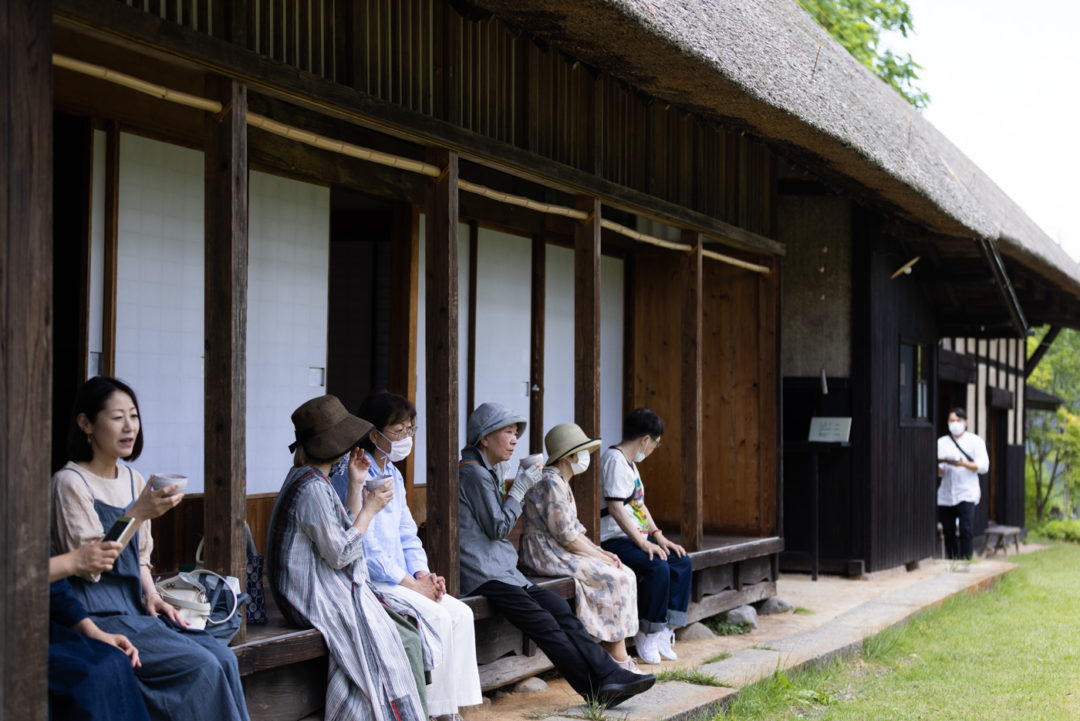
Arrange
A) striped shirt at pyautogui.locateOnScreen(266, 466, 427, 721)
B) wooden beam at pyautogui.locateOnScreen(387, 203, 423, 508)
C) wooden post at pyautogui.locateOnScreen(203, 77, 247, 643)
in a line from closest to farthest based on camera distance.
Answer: wooden post at pyautogui.locateOnScreen(203, 77, 247, 643) < striped shirt at pyautogui.locateOnScreen(266, 466, 427, 721) < wooden beam at pyautogui.locateOnScreen(387, 203, 423, 508)

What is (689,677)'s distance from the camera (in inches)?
249

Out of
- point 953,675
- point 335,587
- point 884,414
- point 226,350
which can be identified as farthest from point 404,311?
point 884,414

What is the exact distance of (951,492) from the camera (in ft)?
43.5

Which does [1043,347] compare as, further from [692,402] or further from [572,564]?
[572,564]

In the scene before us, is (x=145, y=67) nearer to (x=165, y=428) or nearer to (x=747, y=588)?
(x=165, y=428)

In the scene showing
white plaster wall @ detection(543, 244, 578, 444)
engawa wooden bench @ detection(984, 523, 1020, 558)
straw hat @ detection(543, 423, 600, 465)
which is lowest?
engawa wooden bench @ detection(984, 523, 1020, 558)

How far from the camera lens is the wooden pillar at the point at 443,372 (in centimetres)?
555

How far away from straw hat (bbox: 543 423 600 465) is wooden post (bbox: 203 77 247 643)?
2.41 meters

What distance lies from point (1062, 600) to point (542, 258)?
5.65m

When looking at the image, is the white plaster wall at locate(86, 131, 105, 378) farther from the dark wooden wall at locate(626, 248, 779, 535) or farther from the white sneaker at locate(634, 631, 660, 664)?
the dark wooden wall at locate(626, 248, 779, 535)

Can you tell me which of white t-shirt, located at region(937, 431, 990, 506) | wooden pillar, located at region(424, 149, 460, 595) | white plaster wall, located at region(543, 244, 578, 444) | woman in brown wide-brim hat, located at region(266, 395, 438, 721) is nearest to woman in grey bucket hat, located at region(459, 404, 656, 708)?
wooden pillar, located at region(424, 149, 460, 595)

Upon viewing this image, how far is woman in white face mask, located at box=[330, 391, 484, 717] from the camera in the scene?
199 inches

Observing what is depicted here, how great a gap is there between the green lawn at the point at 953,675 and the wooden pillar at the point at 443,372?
1.57 metres

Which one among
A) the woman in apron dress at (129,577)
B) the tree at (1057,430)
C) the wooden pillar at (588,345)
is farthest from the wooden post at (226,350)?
the tree at (1057,430)
